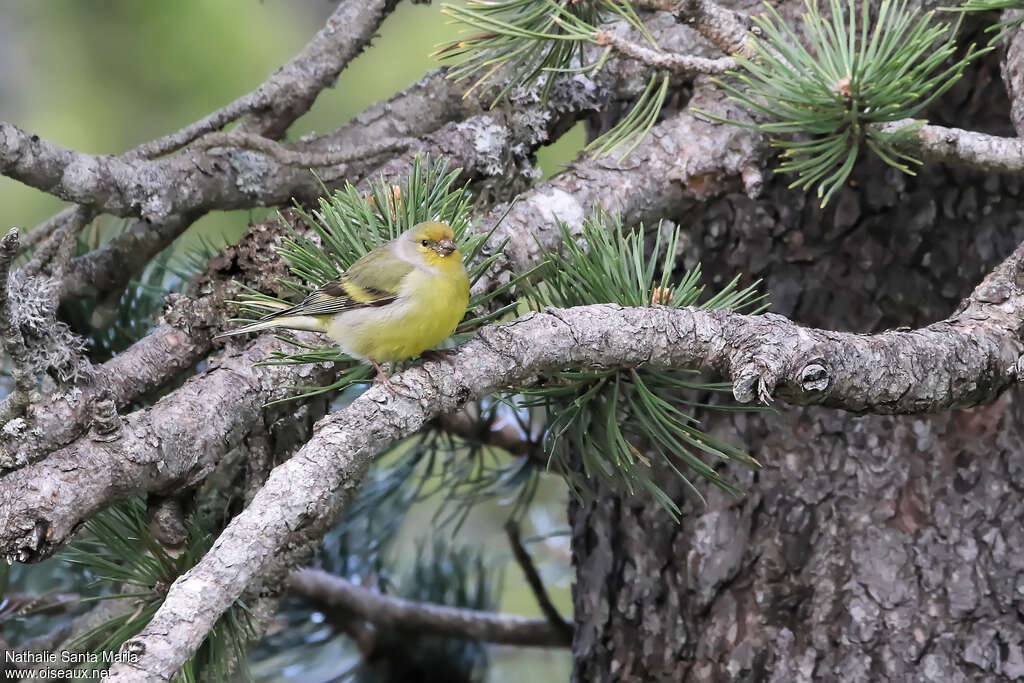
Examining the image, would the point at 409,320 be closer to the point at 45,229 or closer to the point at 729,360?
the point at 729,360

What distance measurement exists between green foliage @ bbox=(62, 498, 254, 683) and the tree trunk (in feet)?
2.72

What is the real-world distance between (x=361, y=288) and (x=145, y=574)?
614 mm

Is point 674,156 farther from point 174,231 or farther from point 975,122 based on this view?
point 174,231

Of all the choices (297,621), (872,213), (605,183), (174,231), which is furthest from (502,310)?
(297,621)

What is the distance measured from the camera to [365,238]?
1.74 m

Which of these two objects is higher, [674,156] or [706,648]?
[674,156]

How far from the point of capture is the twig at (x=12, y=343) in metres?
1.23

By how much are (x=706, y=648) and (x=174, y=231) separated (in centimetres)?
138

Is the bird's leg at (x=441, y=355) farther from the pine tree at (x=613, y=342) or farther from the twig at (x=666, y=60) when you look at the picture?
the twig at (x=666, y=60)

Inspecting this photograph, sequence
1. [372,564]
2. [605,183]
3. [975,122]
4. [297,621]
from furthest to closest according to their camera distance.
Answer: [372,564] → [297,621] → [975,122] → [605,183]

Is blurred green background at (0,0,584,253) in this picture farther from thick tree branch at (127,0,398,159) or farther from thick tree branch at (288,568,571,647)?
thick tree branch at (127,0,398,159)

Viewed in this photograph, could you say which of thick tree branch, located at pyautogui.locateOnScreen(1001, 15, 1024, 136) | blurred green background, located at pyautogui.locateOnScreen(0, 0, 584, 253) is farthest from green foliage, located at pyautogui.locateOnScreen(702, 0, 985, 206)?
blurred green background, located at pyautogui.locateOnScreen(0, 0, 584, 253)

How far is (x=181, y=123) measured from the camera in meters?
4.78

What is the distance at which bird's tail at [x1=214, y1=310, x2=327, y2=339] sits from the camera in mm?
1763
